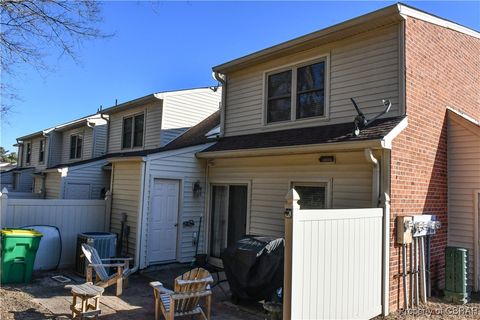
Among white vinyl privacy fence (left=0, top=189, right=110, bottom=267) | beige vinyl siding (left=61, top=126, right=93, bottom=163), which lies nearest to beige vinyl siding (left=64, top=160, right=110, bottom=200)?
beige vinyl siding (left=61, top=126, right=93, bottom=163)

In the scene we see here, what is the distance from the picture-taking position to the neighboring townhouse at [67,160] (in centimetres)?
1445

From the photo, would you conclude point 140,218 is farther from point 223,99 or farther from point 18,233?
point 223,99

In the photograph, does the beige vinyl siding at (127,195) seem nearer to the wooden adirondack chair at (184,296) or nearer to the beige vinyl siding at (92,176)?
the wooden adirondack chair at (184,296)

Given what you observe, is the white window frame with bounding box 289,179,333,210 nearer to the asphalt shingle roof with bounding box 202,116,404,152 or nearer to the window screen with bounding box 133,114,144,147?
the asphalt shingle roof with bounding box 202,116,404,152

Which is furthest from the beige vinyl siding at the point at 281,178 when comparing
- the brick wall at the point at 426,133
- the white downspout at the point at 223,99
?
the white downspout at the point at 223,99

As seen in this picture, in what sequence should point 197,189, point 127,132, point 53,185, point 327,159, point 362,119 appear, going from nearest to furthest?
1. point 362,119
2. point 327,159
3. point 197,189
4. point 127,132
5. point 53,185

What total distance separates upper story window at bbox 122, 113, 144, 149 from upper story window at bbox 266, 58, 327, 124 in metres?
6.49

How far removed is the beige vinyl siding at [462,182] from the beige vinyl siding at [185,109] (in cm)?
879

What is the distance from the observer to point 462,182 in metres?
7.64

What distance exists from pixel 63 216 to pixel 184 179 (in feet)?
10.6

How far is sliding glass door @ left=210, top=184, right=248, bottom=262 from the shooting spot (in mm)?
9195

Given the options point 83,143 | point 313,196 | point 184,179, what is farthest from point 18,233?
point 83,143

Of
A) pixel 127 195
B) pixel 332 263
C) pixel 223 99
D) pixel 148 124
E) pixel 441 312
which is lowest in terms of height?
pixel 441 312

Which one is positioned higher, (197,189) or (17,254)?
(197,189)
